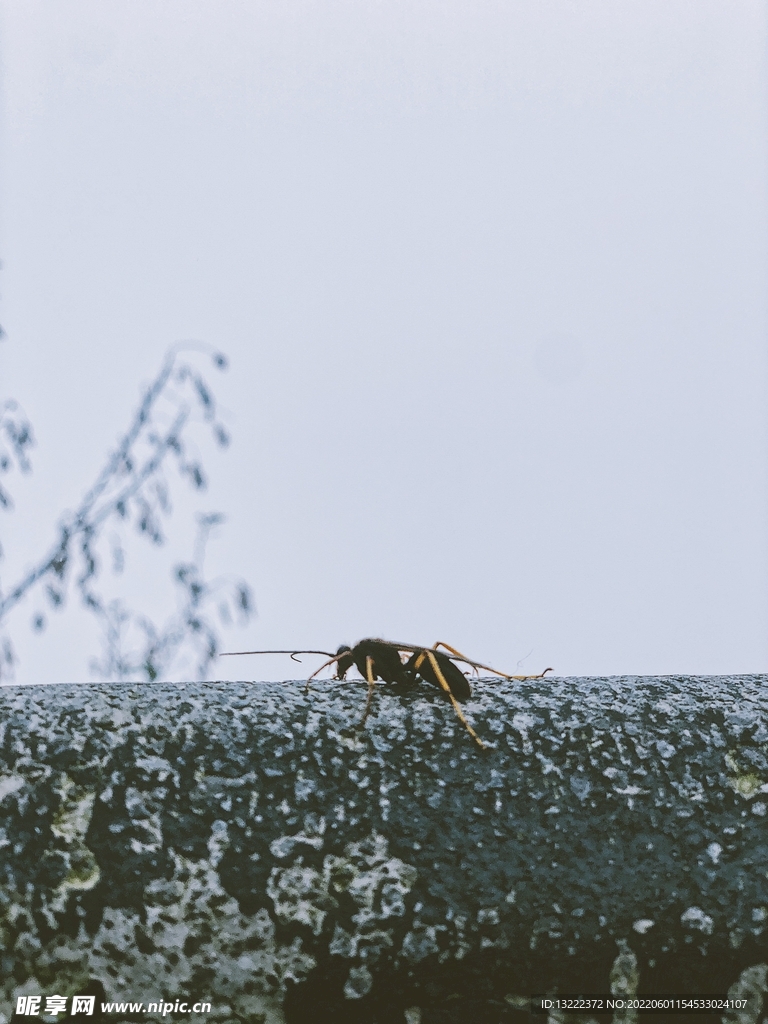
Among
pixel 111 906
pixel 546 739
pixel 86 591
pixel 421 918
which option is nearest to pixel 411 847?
pixel 421 918

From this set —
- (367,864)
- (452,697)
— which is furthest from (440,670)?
(367,864)

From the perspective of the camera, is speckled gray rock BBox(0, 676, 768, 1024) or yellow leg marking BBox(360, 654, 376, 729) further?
yellow leg marking BBox(360, 654, 376, 729)

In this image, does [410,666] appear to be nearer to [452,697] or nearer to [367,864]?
[452,697]

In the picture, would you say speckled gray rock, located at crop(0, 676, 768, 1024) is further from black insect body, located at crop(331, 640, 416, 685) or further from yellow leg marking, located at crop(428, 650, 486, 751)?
black insect body, located at crop(331, 640, 416, 685)

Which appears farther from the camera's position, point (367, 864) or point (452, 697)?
point (452, 697)

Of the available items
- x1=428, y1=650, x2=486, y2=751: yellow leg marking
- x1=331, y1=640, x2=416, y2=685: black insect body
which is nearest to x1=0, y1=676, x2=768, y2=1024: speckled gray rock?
x1=428, y1=650, x2=486, y2=751: yellow leg marking

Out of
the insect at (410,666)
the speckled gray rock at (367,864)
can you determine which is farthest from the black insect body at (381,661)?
the speckled gray rock at (367,864)

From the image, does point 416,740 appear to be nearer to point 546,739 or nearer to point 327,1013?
point 546,739
